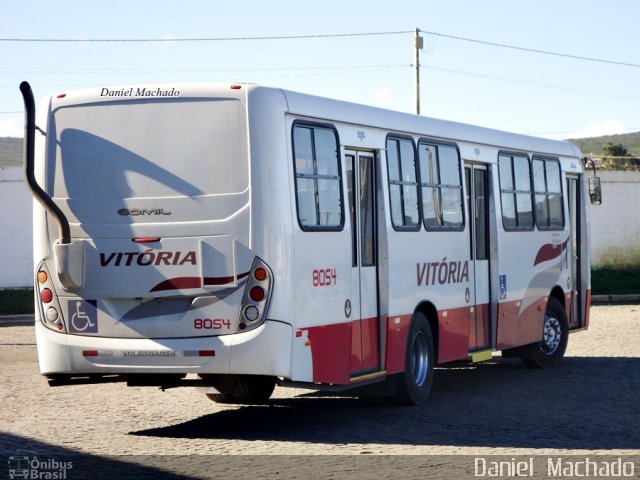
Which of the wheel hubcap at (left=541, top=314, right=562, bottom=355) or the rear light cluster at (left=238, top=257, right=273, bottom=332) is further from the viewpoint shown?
the wheel hubcap at (left=541, top=314, right=562, bottom=355)

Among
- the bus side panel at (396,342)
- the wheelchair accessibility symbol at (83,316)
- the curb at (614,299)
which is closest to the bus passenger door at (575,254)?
the bus side panel at (396,342)

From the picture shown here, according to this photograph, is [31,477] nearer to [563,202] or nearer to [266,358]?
[266,358]

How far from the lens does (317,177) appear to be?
39.5ft

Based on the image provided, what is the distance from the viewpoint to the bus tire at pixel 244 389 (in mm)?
11820

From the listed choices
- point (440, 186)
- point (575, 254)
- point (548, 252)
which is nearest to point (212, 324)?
point (440, 186)

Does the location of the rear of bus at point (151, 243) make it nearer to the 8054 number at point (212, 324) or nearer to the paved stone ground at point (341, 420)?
the 8054 number at point (212, 324)

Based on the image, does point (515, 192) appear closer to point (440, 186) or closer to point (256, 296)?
Answer: point (440, 186)

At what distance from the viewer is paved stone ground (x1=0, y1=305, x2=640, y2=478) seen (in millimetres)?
10883

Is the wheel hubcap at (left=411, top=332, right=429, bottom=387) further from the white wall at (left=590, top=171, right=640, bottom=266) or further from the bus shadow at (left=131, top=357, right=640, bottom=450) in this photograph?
the white wall at (left=590, top=171, right=640, bottom=266)

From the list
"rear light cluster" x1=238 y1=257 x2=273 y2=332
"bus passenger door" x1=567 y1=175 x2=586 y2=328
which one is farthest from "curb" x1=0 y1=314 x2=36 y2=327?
"rear light cluster" x1=238 y1=257 x2=273 y2=332

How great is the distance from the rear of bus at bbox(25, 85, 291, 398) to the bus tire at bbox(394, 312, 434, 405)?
2862 mm

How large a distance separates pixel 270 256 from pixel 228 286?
45cm

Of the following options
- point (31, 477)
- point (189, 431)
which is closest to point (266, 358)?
point (189, 431)

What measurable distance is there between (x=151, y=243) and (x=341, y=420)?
277 cm
